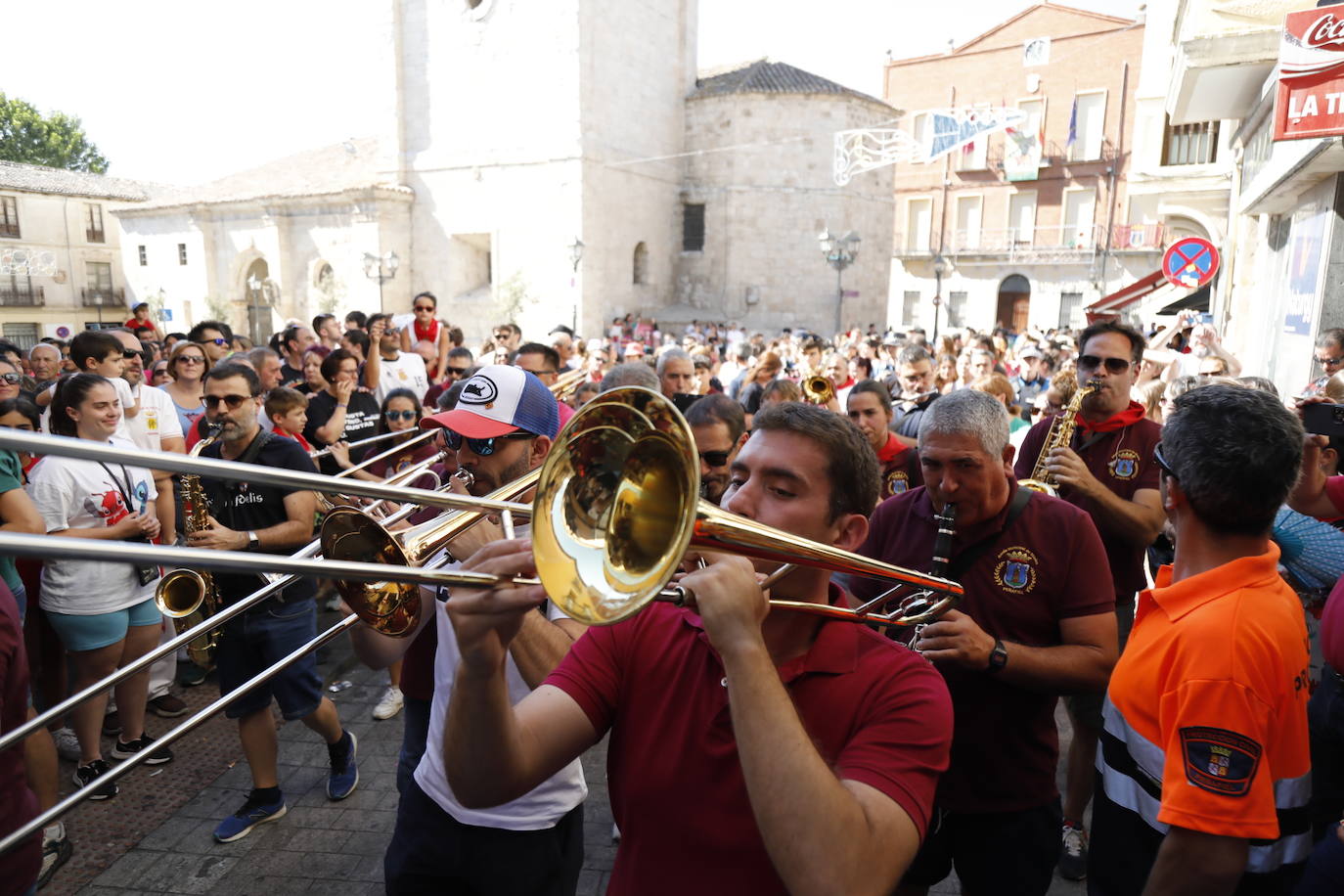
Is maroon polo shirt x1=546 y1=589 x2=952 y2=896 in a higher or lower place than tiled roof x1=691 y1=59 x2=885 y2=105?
lower

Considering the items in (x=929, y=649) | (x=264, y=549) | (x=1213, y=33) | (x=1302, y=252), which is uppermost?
(x=1213, y=33)

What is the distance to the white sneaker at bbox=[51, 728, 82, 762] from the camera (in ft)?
14.7

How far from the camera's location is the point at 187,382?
6.44 m

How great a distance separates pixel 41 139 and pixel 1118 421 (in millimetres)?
56154

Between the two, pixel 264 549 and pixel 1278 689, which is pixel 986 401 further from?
pixel 264 549

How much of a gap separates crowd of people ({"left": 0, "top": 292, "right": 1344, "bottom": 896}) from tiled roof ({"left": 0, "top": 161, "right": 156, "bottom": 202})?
3922 centimetres

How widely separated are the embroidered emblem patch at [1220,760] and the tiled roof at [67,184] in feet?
141

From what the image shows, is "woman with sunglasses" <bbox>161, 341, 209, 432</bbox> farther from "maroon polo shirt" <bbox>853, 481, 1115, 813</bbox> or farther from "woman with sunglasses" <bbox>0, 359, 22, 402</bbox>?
"maroon polo shirt" <bbox>853, 481, 1115, 813</bbox>

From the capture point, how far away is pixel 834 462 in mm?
1793

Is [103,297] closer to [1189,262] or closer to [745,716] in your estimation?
[1189,262]

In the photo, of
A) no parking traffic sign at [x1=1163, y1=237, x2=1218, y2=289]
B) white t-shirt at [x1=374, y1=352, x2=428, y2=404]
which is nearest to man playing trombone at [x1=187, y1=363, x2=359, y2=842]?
white t-shirt at [x1=374, y1=352, x2=428, y2=404]

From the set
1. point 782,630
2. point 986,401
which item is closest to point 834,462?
point 782,630

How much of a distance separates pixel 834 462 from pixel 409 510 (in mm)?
1528

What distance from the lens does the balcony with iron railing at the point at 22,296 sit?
106ft
